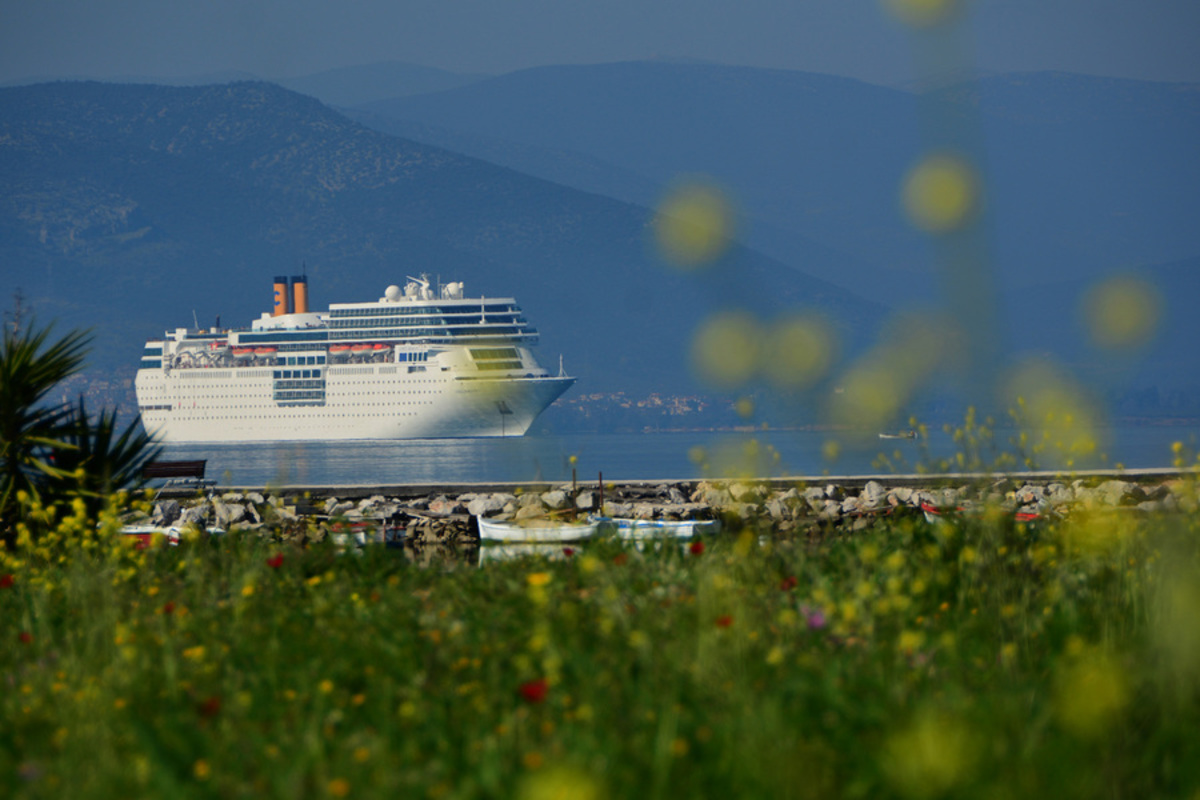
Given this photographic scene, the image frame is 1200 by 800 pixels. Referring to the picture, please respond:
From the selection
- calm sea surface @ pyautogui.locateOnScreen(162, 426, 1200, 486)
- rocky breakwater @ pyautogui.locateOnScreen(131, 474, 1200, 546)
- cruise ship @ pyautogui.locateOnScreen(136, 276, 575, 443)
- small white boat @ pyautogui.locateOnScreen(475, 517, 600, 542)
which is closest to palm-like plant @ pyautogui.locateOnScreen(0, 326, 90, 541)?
calm sea surface @ pyautogui.locateOnScreen(162, 426, 1200, 486)

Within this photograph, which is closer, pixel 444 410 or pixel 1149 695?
pixel 1149 695

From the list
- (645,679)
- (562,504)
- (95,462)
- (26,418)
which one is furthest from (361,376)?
(645,679)

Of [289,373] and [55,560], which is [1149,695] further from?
[289,373]

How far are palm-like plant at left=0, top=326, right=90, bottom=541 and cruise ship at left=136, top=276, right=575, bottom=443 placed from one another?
6248cm

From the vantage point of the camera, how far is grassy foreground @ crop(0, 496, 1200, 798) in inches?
124

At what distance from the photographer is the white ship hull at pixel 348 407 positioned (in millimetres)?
71688

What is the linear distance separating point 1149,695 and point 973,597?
1.49 m

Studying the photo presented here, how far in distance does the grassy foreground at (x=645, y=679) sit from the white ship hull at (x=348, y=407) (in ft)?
216

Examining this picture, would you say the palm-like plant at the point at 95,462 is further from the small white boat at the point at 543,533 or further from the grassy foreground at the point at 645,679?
the small white boat at the point at 543,533

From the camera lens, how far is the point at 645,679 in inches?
161

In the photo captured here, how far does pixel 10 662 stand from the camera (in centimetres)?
499

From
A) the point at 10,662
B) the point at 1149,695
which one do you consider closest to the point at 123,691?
the point at 10,662

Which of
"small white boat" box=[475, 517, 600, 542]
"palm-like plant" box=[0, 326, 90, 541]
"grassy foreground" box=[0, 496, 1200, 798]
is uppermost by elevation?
"palm-like plant" box=[0, 326, 90, 541]

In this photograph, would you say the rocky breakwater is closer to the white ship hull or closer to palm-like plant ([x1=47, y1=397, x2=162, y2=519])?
palm-like plant ([x1=47, y1=397, x2=162, y2=519])
